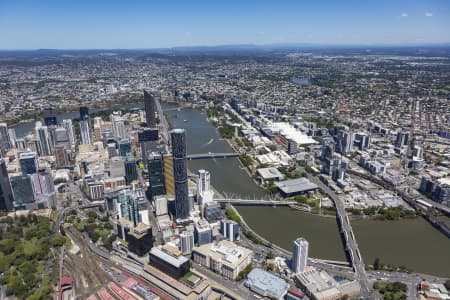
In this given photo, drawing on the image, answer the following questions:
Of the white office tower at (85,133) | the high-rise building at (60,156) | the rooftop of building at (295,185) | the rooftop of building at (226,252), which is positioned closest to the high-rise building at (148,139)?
the high-rise building at (60,156)

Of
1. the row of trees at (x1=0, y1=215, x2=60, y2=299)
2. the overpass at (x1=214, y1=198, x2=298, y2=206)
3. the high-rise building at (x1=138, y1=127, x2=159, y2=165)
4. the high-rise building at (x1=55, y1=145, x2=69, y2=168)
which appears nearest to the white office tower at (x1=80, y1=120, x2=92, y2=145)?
the high-rise building at (x1=55, y1=145, x2=69, y2=168)

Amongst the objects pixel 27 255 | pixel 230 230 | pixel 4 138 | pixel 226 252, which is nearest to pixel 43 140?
Result: pixel 4 138

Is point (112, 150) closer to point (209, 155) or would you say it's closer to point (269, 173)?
point (209, 155)

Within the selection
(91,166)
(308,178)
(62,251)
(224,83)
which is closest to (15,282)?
(62,251)

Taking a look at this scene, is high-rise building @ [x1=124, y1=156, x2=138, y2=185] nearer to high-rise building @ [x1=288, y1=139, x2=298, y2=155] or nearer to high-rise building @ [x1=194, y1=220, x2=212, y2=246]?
high-rise building @ [x1=194, y1=220, x2=212, y2=246]

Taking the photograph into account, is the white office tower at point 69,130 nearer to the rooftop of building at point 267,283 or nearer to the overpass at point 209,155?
the overpass at point 209,155

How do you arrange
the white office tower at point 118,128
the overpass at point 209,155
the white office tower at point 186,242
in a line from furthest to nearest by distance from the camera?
1. the white office tower at point 118,128
2. the overpass at point 209,155
3. the white office tower at point 186,242
